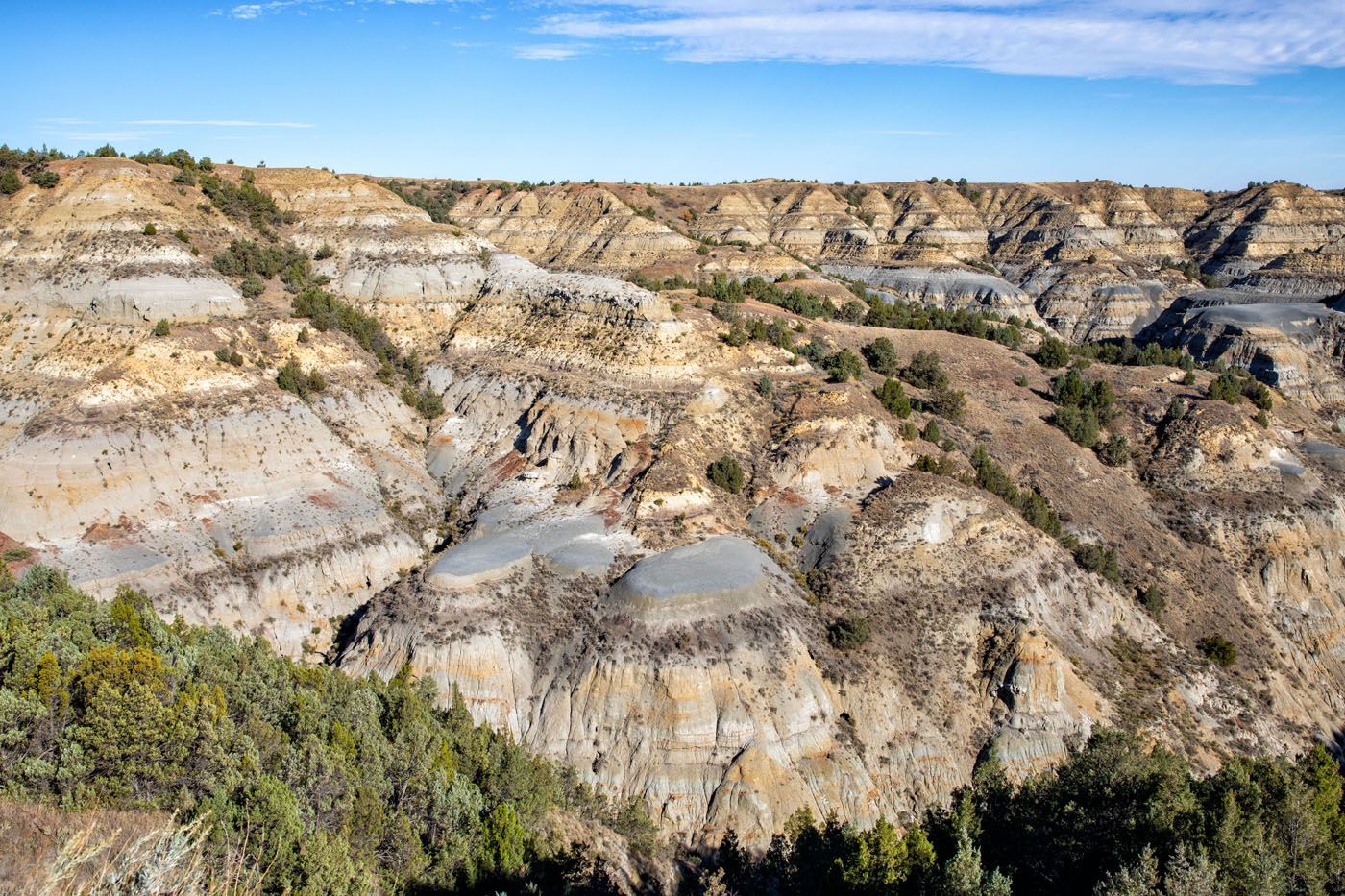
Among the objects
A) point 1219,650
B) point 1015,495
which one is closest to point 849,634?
point 1015,495

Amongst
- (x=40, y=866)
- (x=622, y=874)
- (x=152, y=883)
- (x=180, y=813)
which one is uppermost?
(x=152, y=883)

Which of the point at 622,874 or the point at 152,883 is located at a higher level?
the point at 152,883

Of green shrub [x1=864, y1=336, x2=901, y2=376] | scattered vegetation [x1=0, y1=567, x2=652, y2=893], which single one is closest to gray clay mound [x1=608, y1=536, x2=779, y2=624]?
scattered vegetation [x1=0, y1=567, x2=652, y2=893]

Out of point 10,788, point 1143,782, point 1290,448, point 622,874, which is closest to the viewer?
point 10,788

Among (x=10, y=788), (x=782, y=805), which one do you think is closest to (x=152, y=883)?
(x=10, y=788)

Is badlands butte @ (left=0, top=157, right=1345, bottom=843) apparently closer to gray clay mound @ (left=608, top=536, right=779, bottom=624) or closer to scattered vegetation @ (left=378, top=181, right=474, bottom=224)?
gray clay mound @ (left=608, top=536, right=779, bottom=624)

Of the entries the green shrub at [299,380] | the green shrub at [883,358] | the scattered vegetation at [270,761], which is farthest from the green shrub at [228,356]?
the green shrub at [883,358]

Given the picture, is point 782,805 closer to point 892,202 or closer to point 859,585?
point 859,585

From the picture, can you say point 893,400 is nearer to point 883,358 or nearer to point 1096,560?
point 883,358
